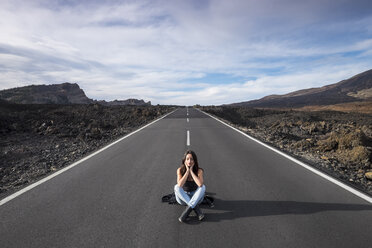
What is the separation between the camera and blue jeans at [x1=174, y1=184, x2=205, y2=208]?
3931mm

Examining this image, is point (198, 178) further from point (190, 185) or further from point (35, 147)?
point (35, 147)

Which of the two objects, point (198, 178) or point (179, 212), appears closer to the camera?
point (179, 212)

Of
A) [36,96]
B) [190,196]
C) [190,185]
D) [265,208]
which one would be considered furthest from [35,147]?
[36,96]

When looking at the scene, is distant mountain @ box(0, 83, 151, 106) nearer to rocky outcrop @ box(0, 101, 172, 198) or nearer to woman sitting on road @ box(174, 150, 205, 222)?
rocky outcrop @ box(0, 101, 172, 198)

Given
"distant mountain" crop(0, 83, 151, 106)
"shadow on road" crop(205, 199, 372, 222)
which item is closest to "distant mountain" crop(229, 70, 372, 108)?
"distant mountain" crop(0, 83, 151, 106)

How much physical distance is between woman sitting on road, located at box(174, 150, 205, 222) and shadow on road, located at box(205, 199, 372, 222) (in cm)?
32

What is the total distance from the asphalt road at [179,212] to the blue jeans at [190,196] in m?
0.20

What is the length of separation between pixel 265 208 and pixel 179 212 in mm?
1452

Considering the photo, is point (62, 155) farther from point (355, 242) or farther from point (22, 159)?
point (355, 242)

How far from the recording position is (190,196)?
4316mm

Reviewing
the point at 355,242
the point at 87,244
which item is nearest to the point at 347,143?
the point at 355,242

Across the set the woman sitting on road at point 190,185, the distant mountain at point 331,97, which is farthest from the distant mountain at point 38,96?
the distant mountain at point 331,97

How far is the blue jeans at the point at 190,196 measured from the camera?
3931mm

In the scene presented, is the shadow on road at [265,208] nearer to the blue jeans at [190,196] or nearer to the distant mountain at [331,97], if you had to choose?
the blue jeans at [190,196]
